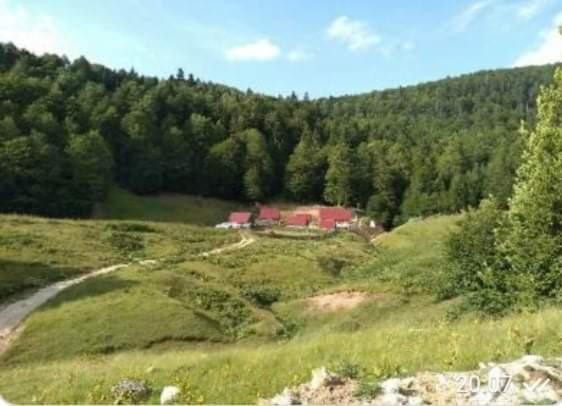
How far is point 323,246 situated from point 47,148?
1933 inches

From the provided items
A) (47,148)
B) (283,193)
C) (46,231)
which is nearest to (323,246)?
(46,231)

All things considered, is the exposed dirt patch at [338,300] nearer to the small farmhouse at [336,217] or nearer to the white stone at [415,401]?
the white stone at [415,401]

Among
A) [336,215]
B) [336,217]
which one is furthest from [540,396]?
[336,215]

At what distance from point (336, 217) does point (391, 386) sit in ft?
393

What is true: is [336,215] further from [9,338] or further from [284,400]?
[284,400]

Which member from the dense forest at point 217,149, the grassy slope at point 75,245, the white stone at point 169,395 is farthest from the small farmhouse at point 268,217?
the white stone at point 169,395

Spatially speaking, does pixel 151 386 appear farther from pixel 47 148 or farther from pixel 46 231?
pixel 47 148

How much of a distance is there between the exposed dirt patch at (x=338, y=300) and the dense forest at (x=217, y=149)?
6932cm

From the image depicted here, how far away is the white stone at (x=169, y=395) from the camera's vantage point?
38.5 ft

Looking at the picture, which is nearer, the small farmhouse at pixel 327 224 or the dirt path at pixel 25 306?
the dirt path at pixel 25 306

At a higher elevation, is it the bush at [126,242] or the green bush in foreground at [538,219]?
the green bush in foreground at [538,219]

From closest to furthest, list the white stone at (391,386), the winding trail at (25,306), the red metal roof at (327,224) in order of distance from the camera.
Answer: the white stone at (391,386), the winding trail at (25,306), the red metal roof at (327,224)

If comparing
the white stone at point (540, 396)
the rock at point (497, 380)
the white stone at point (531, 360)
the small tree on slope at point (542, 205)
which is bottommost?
the white stone at point (540, 396)

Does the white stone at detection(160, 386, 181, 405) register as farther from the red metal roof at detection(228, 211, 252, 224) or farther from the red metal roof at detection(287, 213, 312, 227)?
the red metal roof at detection(287, 213, 312, 227)
